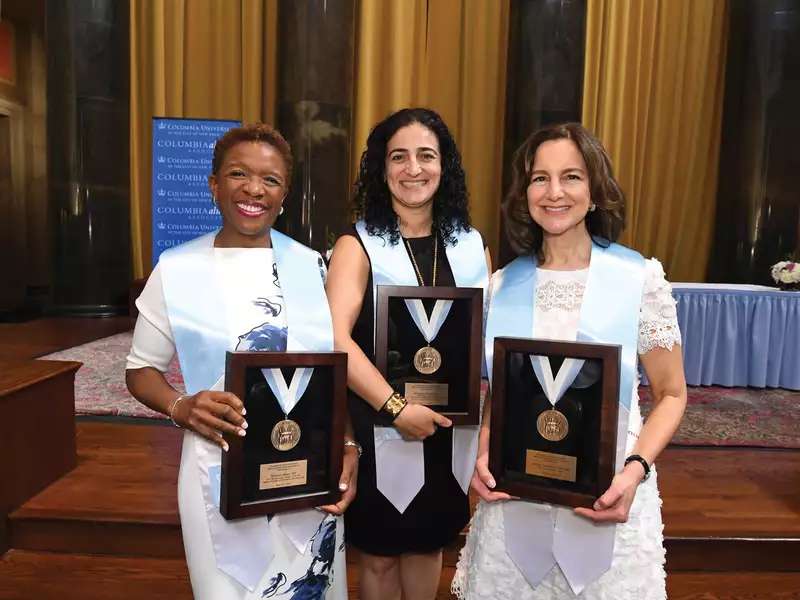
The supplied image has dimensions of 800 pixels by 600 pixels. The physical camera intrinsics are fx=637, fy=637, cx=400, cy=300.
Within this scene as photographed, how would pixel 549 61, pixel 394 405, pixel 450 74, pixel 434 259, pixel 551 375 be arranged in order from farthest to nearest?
pixel 450 74
pixel 549 61
pixel 434 259
pixel 394 405
pixel 551 375

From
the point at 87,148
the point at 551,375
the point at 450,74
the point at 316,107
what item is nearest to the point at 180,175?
the point at 316,107

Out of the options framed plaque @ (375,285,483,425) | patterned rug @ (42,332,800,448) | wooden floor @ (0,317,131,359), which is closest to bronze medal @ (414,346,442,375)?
framed plaque @ (375,285,483,425)

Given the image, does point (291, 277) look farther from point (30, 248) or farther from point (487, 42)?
point (30, 248)

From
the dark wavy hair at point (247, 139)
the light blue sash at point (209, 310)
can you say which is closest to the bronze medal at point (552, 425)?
the light blue sash at point (209, 310)

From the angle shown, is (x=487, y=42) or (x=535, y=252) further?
(x=487, y=42)

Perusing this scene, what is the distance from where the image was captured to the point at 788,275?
5488 millimetres

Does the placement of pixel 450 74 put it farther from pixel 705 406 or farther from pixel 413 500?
pixel 413 500

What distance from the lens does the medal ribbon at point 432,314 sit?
1.49 m

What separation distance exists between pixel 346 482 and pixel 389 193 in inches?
30.3

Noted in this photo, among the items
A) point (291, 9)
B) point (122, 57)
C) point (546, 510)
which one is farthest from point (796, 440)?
point (122, 57)

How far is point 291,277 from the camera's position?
1456 millimetres

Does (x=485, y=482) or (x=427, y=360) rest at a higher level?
(x=427, y=360)

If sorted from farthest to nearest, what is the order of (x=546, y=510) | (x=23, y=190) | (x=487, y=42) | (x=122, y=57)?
1. (x=23, y=190)
2. (x=487, y=42)
3. (x=122, y=57)
4. (x=546, y=510)

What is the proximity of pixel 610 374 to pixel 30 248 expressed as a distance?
11.2m
